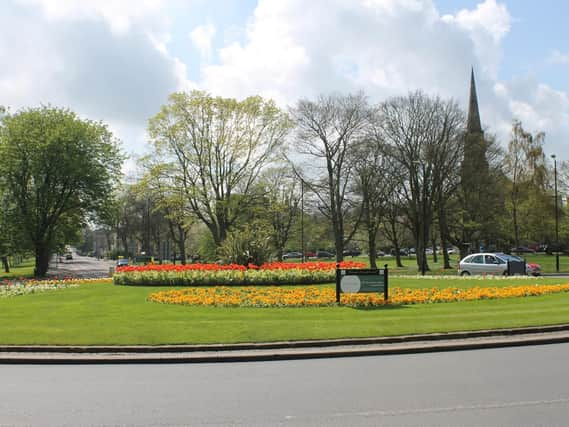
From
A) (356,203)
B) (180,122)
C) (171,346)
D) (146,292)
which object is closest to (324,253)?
(356,203)

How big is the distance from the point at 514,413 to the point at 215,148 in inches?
1688

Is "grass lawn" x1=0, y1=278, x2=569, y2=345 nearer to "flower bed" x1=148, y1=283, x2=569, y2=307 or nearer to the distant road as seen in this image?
"flower bed" x1=148, y1=283, x2=569, y2=307

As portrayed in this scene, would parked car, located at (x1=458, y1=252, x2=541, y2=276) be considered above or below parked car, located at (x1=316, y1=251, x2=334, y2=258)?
above

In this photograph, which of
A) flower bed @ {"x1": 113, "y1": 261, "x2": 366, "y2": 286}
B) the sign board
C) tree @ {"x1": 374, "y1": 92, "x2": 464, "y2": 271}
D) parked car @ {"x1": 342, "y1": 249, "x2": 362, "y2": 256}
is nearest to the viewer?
the sign board

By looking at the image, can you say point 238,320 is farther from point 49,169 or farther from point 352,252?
point 352,252

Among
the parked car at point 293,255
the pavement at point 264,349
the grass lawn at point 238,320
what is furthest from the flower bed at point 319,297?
the parked car at point 293,255

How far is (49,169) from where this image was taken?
44.7 metres

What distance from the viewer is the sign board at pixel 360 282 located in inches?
602

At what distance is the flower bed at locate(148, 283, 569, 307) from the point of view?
51.0 feet

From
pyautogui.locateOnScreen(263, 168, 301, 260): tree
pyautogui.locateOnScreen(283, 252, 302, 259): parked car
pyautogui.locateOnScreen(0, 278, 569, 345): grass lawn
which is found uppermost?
pyautogui.locateOnScreen(263, 168, 301, 260): tree

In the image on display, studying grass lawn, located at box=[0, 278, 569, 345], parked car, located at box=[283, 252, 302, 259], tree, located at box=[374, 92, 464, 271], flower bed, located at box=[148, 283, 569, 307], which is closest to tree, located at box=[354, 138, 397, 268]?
tree, located at box=[374, 92, 464, 271]

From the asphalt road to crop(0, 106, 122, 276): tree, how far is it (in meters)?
38.4

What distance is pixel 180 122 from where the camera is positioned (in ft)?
153

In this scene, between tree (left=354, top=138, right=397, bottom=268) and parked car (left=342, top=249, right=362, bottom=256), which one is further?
parked car (left=342, top=249, right=362, bottom=256)
